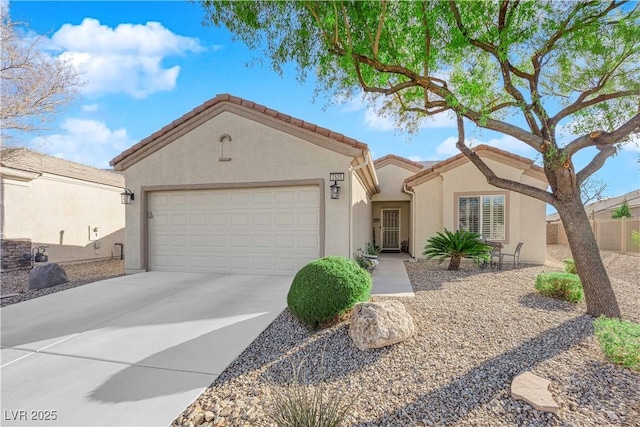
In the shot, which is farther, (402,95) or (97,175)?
(97,175)

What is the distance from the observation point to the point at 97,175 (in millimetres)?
15438

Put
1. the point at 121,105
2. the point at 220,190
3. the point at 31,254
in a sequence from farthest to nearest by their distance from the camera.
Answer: the point at 31,254, the point at 121,105, the point at 220,190

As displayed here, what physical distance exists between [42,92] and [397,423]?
14.7 m

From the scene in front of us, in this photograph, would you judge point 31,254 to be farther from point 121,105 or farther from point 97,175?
point 121,105

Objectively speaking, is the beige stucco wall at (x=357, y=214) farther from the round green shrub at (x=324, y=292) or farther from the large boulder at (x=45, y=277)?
the large boulder at (x=45, y=277)

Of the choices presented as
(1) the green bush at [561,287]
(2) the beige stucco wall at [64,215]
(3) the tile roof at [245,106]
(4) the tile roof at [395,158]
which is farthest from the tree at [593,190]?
(2) the beige stucco wall at [64,215]

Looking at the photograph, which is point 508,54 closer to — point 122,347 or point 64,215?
point 122,347

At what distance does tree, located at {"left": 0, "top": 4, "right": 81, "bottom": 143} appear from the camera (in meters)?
10.1

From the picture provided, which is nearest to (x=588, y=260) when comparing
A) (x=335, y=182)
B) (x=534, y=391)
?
(x=534, y=391)

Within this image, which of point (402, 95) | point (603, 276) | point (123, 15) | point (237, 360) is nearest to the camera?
point (237, 360)

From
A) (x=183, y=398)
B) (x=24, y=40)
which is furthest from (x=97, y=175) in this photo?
(x=183, y=398)

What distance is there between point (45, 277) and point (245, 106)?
693 centimetres

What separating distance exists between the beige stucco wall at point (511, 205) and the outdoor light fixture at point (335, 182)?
21.6ft

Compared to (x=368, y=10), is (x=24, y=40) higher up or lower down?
higher up
